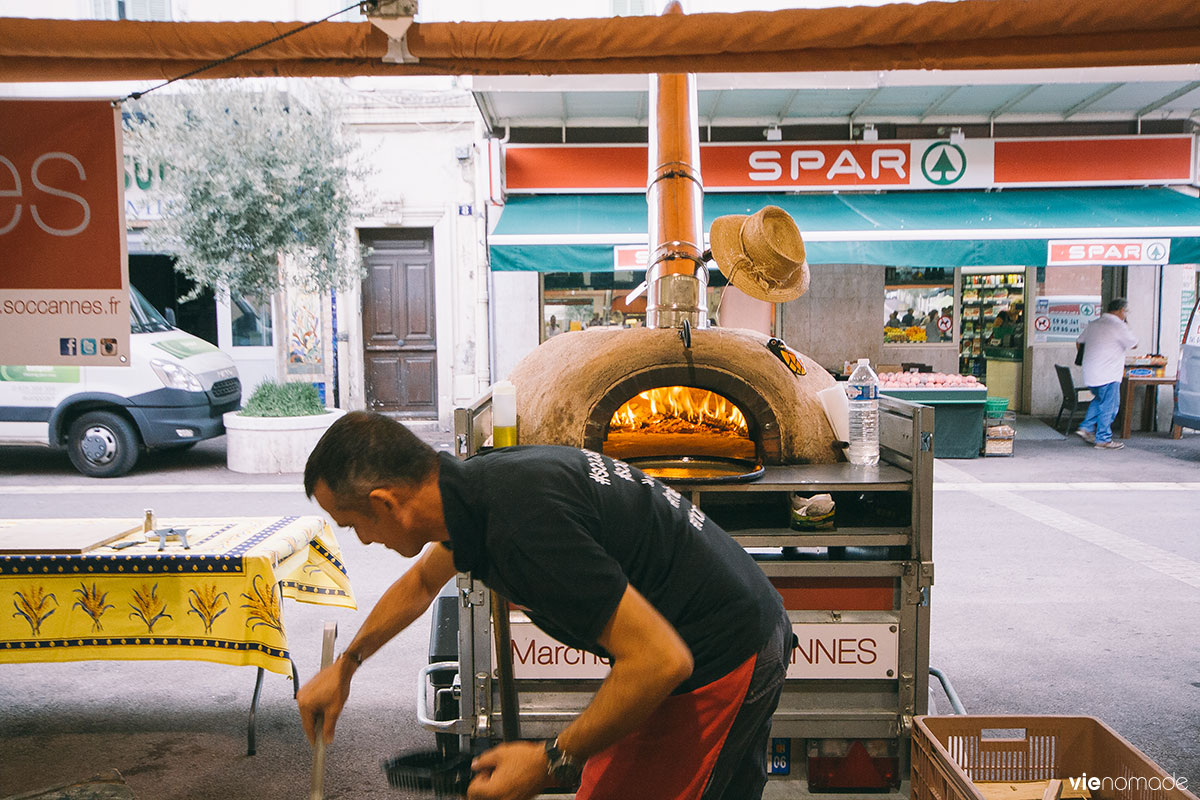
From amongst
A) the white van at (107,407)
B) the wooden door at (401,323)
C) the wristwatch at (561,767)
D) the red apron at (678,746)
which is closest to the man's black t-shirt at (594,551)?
the red apron at (678,746)

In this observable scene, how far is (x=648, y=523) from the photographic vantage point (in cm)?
191

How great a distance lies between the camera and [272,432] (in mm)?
9766

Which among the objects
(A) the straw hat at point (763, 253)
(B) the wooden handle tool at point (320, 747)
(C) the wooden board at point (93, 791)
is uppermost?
(A) the straw hat at point (763, 253)

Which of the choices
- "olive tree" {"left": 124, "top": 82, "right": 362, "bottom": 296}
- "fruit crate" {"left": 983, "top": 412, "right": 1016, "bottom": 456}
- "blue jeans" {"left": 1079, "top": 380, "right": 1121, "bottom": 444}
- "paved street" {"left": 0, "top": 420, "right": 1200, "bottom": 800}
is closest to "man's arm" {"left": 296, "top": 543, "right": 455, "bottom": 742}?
"paved street" {"left": 0, "top": 420, "right": 1200, "bottom": 800}

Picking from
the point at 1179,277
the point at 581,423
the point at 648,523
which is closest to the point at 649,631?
the point at 648,523

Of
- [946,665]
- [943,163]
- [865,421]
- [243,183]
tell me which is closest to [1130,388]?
[943,163]

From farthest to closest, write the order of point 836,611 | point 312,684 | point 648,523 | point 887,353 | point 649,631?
1. point 887,353
2. point 836,611
3. point 312,684
4. point 648,523
5. point 649,631

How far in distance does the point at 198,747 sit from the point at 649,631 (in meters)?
3.13

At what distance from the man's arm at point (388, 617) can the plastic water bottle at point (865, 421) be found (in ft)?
7.92

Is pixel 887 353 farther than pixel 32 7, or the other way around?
pixel 32 7

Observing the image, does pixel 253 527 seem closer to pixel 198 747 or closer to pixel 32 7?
pixel 198 747

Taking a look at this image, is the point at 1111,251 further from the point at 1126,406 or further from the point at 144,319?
the point at 144,319

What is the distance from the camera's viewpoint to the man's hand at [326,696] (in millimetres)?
2117

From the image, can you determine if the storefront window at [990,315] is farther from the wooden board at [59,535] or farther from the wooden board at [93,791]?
A: the wooden board at [93,791]
